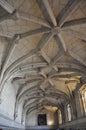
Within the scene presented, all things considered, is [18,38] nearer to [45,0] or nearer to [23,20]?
[23,20]

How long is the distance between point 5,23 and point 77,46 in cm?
446

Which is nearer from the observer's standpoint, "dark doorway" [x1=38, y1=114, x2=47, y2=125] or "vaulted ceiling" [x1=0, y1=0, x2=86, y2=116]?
"vaulted ceiling" [x1=0, y1=0, x2=86, y2=116]

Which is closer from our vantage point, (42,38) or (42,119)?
(42,38)

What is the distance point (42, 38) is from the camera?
9.08 m

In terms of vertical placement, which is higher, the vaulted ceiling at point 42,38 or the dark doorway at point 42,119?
the vaulted ceiling at point 42,38

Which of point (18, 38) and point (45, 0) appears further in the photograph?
point (18, 38)

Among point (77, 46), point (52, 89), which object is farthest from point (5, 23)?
point (52, 89)

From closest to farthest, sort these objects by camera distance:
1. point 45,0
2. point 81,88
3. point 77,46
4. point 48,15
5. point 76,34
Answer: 1. point 45,0
2. point 48,15
3. point 76,34
4. point 77,46
5. point 81,88

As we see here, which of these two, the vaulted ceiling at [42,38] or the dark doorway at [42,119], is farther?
the dark doorway at [42,119]

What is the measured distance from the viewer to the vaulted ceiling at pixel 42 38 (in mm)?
6984

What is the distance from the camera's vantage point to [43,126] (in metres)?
25.4

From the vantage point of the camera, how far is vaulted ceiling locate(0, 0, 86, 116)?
22.9 feet

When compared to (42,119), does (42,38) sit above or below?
→ above

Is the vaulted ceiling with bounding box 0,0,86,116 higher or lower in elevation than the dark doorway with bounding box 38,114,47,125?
higher
